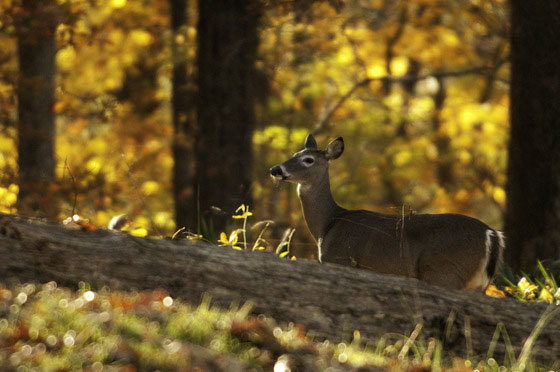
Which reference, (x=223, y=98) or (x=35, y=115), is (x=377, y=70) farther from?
(x=223, y=98)

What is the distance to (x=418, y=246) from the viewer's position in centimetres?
690

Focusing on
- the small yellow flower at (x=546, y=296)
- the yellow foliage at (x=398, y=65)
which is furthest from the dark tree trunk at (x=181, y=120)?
the yellow foliage at (x=398, y=65)

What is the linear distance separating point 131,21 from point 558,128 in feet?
42.0

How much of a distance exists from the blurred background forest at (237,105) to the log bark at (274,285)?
6.38ft

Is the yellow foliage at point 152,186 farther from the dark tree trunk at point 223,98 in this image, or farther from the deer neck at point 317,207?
the deer neck at point 317,207

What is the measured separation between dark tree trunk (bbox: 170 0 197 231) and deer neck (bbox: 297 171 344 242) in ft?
19.6

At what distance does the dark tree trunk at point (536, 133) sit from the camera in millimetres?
9352

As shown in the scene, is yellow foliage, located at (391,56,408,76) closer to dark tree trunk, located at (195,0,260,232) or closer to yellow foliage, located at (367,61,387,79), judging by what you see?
yellow foliage, located at (367,61,387,79)

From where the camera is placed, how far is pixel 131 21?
19672 millimetres

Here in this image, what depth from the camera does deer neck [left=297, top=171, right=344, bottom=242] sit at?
27.3 ft

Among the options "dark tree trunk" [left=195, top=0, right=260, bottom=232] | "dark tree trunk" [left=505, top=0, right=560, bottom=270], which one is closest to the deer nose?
"dark tree trunk" [left=505, top=0, right=560, bottom=270]

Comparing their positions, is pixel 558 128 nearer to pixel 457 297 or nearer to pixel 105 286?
pixel 457 297

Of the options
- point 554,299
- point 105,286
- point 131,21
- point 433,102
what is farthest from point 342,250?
point 433,102

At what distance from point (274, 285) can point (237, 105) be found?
635 centimetres
